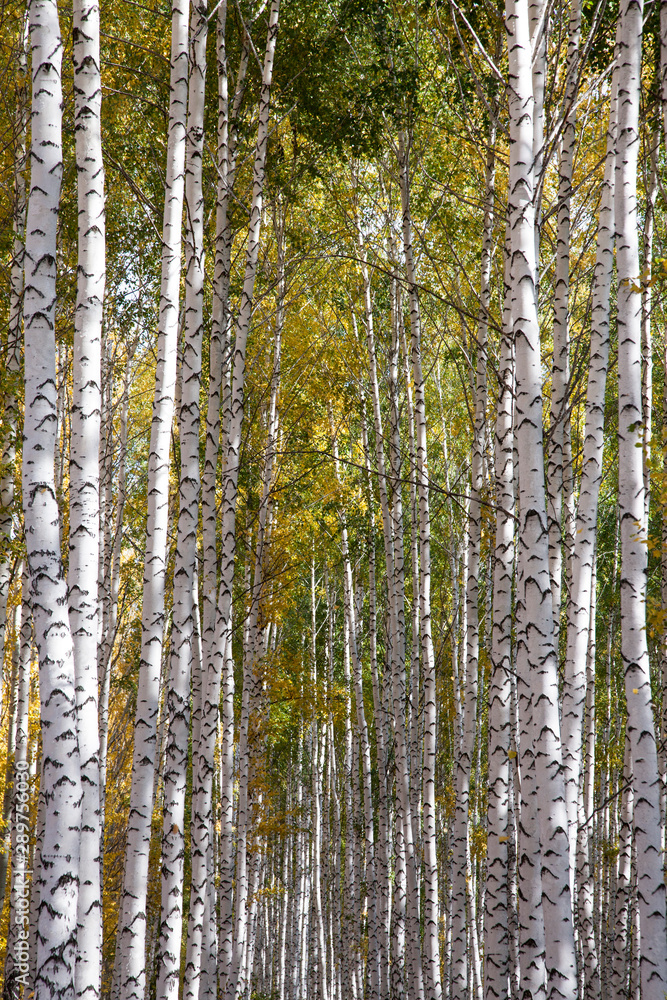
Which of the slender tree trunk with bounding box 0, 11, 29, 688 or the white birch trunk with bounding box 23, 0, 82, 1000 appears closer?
the white birch trunk with bounding box 23, 0, 82, 1000

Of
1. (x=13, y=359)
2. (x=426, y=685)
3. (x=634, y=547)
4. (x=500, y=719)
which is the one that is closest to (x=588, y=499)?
(x=634, y=547)

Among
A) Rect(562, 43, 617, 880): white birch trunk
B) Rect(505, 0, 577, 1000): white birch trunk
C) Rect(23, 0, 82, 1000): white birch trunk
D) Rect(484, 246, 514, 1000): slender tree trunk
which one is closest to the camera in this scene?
Rect(23, 0, 82, 1000): white birch trunk

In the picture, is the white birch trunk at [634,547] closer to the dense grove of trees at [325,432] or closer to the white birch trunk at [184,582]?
the dense grove of trees at [325,432]

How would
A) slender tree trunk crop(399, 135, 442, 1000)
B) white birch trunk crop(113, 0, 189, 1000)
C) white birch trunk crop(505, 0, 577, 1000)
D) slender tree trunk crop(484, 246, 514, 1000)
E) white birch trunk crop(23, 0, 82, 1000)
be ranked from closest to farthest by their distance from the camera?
1. white birch trunk crop(23, 0, 82, 1000)
2. white birch trunk crop(505, 0, 577, 1000)
3. white birch trunk crop(113, 0, 189, 1000)
4. slender tree trunk crop(484, 246, 514, 1000)
5. slender tree trunk crop(399, 135, 442, 1000)

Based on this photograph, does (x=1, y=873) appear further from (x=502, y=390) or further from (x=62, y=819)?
(x=502, y=390)

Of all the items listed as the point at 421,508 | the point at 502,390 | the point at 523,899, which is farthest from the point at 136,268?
the point at 523,899
